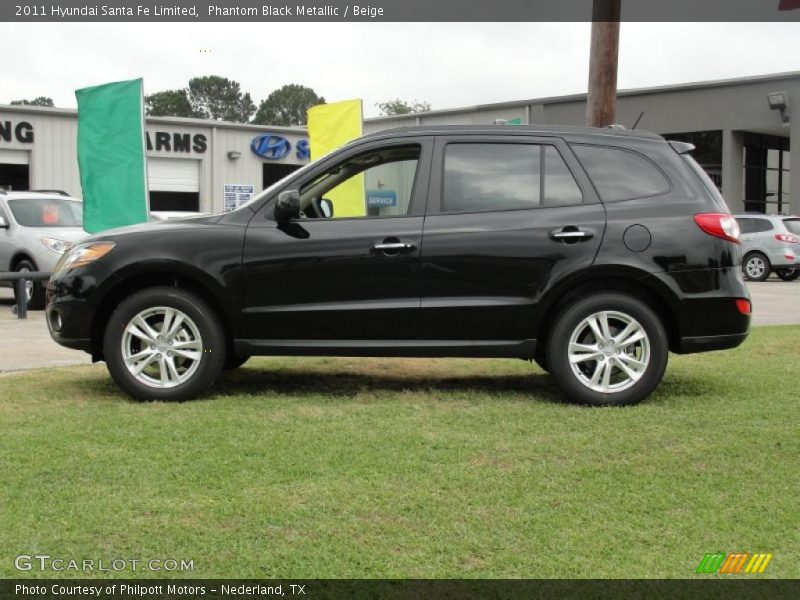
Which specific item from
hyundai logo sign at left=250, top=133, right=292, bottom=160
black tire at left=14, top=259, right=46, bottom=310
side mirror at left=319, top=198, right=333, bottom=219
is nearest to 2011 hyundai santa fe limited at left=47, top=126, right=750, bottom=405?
side mirror at left=319, top=198, right=333, bottom=219

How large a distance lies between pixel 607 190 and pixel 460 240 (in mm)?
1025

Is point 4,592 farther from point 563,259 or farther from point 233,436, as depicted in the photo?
point 563,259

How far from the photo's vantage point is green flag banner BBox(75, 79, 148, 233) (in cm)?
1338

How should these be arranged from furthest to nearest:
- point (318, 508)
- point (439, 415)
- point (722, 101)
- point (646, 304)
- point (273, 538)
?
point (722, 101), point (646, 304), point (439, 415), point (318, 508), point (273, 538)

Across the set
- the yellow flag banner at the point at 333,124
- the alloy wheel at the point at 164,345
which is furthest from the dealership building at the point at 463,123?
the alloy wheel at the point at 164,345

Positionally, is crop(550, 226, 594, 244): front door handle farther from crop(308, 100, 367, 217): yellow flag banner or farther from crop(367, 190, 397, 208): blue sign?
crop(308, 100, 367, 217): yellow flag banner

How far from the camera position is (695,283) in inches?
241

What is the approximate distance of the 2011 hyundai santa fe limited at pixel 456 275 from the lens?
6141mm

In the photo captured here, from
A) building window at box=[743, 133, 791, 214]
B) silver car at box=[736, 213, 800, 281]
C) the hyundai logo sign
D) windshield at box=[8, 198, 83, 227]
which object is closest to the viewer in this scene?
windshield at box=[8, 198, 83, 227]

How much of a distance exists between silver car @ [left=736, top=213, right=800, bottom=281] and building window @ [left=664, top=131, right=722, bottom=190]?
826cm

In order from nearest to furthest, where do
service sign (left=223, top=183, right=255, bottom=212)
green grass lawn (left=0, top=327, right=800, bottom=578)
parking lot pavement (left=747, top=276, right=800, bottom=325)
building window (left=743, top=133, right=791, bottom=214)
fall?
green grass lawn (left=0, top=327, right=800, bottom=578) < parking lot pavement (left=747, top=276, right=800, bottom=325) < building window (left=743, top=133, right=791, bottom=214) < service sign (left=223, top=183, right=255, bottom=212)

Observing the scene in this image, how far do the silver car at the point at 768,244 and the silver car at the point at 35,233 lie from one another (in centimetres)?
1493

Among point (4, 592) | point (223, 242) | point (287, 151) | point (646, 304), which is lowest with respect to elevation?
point (4, 592)

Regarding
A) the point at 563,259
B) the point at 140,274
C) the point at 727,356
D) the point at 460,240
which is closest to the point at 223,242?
the point at 140,274
